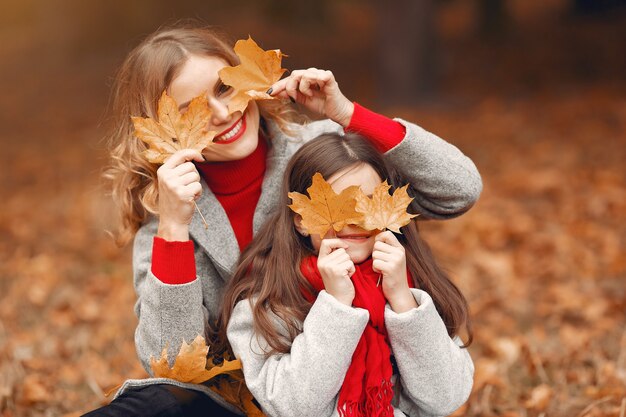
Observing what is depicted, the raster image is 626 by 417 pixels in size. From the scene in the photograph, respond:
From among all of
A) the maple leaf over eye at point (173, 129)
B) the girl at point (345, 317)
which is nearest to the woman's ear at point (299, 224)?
the girl at point (345, 317)

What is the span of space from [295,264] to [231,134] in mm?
431

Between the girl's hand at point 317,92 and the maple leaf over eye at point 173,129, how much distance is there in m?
0.22

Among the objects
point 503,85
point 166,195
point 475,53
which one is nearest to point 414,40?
point 503,85

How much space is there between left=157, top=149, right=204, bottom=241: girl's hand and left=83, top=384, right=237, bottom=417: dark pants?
1.42ft

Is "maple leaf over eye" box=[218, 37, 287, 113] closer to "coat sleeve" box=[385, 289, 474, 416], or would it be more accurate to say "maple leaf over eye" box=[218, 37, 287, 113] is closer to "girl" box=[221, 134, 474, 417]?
"girl" box=[221, 134, 474, 417]

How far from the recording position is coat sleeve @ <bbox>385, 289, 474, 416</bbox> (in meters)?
1.96

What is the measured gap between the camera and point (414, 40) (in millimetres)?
9102

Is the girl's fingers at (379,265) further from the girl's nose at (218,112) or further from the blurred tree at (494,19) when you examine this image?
the blurred tree at (494,19)

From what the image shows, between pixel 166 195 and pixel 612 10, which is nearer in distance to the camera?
pixel 166 195

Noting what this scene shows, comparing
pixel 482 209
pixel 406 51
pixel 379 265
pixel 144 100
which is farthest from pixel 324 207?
pixel 406 51

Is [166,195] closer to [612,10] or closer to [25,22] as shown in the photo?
[612,10]

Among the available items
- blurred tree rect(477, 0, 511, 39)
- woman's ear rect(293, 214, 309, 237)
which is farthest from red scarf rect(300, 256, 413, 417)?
blurred tree rect(477, 0, 511, 39)

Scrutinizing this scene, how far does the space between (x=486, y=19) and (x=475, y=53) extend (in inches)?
49.6

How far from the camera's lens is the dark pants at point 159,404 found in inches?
80.3
